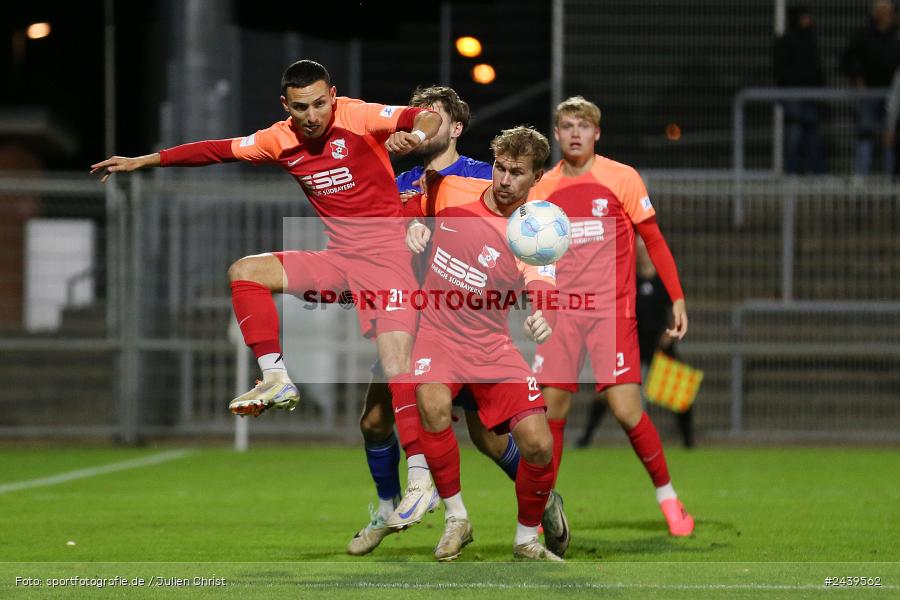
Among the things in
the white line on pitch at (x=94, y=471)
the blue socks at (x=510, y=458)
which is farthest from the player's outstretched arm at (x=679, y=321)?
the white line on pitch at (x=94, y=471)

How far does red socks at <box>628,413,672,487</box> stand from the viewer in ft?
25.4

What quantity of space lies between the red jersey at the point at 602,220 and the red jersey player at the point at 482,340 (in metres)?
1.11

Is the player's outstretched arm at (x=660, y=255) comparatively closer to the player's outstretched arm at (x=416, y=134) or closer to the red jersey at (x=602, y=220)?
the red jersey at (x=602, y=220)

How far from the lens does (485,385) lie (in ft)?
21.2

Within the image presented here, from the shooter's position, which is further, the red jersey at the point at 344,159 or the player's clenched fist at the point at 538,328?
the red jersey at the point at 344,159

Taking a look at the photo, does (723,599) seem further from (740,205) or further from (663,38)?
(663,38)

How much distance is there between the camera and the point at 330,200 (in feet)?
22.1

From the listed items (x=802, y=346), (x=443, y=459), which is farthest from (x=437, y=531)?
(x=802, y=346)

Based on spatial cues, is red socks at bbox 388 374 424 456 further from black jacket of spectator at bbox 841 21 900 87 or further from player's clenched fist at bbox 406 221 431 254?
black jacket of spectator at bbox 841 21 900 87

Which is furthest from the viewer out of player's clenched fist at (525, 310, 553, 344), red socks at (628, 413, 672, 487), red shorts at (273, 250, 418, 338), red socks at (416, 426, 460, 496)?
red socks at (628, 413, 672, 487)

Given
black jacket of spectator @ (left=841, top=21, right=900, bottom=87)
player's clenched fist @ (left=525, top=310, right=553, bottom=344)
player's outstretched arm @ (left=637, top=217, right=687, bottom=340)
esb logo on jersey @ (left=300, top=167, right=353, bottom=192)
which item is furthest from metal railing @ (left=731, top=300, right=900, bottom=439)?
player's clenched fist @ (left=525, top=310, right=553, bottom=344)

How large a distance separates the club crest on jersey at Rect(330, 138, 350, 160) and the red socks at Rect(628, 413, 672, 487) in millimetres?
2346

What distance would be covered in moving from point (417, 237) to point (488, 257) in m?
0.38

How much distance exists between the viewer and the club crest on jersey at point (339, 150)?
6.63 metres
